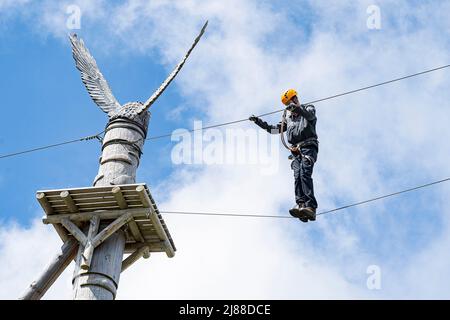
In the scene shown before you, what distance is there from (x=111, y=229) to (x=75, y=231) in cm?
52

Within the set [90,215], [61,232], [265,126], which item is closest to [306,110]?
[265,126]

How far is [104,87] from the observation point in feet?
42.7

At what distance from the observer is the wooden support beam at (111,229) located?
10.1 meters

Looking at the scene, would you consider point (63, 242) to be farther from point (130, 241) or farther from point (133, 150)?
point (133, 150)

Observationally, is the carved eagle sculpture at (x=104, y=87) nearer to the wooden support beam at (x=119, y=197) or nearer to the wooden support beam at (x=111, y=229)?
the wooden support beam at (x=119, y=197)

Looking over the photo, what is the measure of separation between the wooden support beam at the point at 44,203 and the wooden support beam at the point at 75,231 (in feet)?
0.91

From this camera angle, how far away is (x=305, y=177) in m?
10.2

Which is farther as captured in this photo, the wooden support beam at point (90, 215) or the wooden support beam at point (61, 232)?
the wooden support beam at point (61, 232)

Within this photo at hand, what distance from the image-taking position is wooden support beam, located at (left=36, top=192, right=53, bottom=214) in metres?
10.5

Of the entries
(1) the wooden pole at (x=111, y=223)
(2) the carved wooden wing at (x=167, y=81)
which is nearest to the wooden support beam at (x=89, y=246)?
(1) the wooden pole at (x=111, y=223)

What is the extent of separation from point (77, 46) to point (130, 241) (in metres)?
4.29

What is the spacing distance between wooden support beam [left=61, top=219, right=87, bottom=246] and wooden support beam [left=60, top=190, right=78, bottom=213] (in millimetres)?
172
